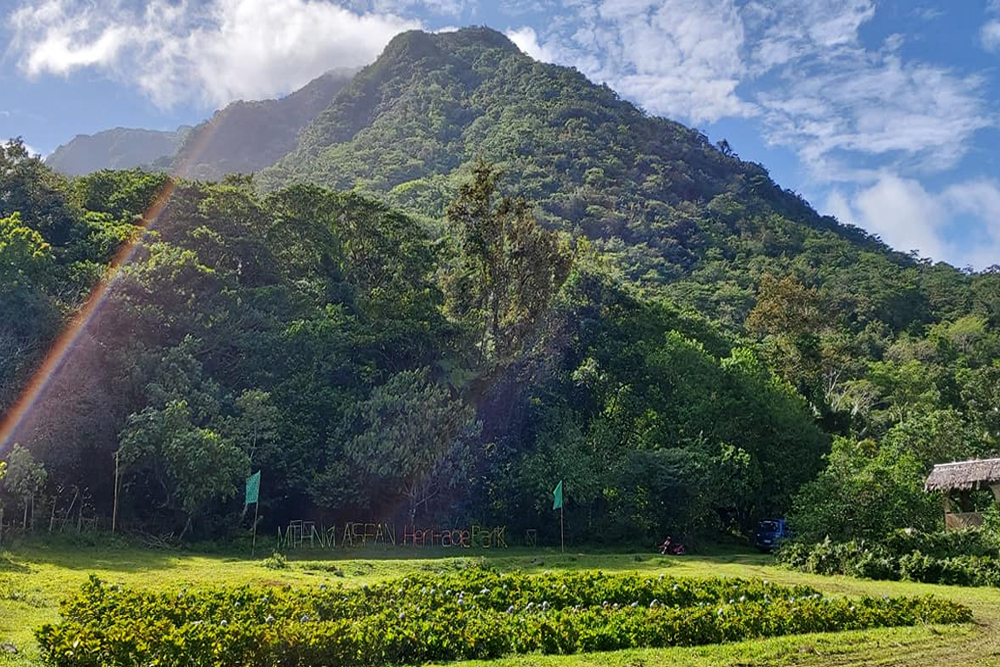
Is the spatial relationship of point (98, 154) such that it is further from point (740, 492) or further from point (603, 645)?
point (603, 645)

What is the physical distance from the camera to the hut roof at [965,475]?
74.3 ft

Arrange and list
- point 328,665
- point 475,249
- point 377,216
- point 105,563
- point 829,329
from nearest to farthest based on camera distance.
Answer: point 328,665, point 105,563, point 475,249, point 377,216, point 829,329

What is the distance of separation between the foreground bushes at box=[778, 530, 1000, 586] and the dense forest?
2.83 meters

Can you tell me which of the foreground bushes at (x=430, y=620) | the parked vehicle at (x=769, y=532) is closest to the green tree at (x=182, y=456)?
the foreground bushes at (x=430, y=620)

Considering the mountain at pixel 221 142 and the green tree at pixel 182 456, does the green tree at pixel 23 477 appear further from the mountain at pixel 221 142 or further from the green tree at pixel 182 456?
the mountain at pixel 221 142

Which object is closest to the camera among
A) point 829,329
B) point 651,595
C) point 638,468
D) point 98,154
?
point 651,595

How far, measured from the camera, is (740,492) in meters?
31.0

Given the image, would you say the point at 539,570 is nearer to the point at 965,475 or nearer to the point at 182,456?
the point at 182,456

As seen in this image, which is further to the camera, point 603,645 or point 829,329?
point 829,329

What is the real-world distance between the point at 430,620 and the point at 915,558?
44.0 feet

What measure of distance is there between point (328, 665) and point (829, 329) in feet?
150

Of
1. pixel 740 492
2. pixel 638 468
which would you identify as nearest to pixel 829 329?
pixel 740 492

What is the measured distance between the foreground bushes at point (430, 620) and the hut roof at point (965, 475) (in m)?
12.7

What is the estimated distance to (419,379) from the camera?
29.6 m
